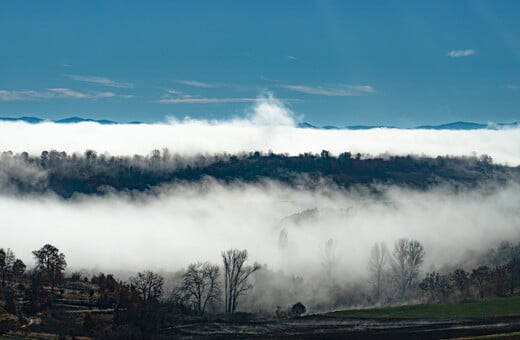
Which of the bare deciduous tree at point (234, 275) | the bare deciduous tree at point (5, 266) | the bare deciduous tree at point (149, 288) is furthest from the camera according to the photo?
the bare deciduous tree at point (234, 275)

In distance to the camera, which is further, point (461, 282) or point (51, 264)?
point (461, 282)

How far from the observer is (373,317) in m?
145

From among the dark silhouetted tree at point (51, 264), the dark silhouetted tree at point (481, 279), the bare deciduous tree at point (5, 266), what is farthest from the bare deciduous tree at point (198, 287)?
the dark silhouetted tree at point (481, 279)

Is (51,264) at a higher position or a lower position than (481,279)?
higher

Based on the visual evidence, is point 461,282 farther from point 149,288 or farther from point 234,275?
point 149,288

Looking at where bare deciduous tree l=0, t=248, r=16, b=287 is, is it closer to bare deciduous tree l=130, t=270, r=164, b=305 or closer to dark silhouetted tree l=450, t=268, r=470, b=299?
bare deciduous tree l=130, t=270, r=164, b=305

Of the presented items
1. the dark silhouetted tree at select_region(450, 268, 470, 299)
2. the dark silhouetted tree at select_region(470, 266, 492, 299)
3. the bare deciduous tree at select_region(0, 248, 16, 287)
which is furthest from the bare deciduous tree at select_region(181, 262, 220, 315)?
the dark silhouetted tree at select_region(470, 266, 492, 299)

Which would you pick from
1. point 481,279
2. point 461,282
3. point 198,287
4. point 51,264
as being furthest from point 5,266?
point 481,279

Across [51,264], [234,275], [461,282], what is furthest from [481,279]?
[51,264]

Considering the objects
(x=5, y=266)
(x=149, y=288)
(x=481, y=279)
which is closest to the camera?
(x=149, y=288)

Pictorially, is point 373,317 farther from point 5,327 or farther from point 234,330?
point 5,327

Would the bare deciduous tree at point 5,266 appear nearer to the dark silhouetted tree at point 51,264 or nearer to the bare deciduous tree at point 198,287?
the dark silhouetted tree at point 51,264

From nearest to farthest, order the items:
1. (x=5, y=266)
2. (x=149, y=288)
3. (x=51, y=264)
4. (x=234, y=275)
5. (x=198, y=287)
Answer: (x=149, y=288) < (x=5, y=266) < (x=51, y=264) < (x=198, y=287) < (x=234, y=275)

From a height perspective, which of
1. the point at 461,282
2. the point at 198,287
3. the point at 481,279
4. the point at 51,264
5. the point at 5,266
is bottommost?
the point at 198,287
